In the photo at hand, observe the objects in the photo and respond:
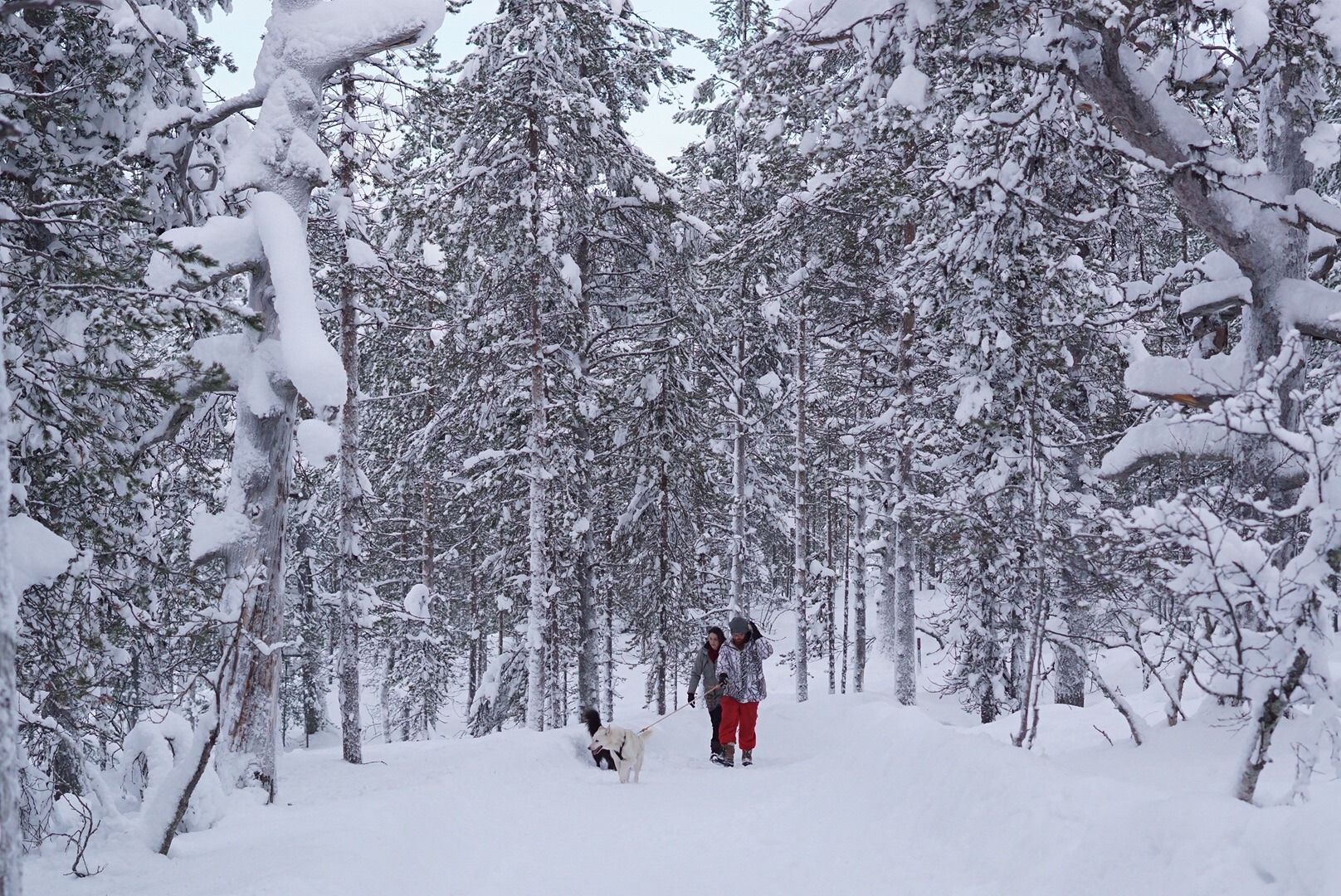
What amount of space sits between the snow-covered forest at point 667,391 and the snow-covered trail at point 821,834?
0.17 feet

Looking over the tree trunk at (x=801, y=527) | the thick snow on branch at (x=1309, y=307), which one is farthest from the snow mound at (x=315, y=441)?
the tree trunk at (x=801, y=527)

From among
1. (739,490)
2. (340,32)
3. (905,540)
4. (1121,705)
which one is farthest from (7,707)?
(739,490)

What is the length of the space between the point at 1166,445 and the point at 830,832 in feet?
16.0

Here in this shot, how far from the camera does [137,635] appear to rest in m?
7.46

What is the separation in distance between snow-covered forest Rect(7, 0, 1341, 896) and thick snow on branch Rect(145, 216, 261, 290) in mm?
35

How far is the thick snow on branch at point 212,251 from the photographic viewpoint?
6.13m

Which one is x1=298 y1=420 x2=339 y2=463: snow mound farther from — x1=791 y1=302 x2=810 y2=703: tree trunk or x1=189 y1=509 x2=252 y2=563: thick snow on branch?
x1=791 y1=302 x2=810 y2=703: tree trunk

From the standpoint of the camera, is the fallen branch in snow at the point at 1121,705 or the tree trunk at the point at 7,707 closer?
the tree trunk at the point at 7,707

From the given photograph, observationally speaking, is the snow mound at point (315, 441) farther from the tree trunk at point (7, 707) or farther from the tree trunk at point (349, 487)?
the tree trunk at point (349, 487)

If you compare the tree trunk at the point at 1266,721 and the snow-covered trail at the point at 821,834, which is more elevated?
the tree trunk at the point at 1266,721

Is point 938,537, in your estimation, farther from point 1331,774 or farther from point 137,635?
point 137,635

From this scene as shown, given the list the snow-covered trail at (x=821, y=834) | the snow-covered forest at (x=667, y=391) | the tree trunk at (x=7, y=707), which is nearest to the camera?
the tree trunk at (x=7, y=707)

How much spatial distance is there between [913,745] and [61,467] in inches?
295

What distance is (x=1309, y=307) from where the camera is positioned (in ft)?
23.5
